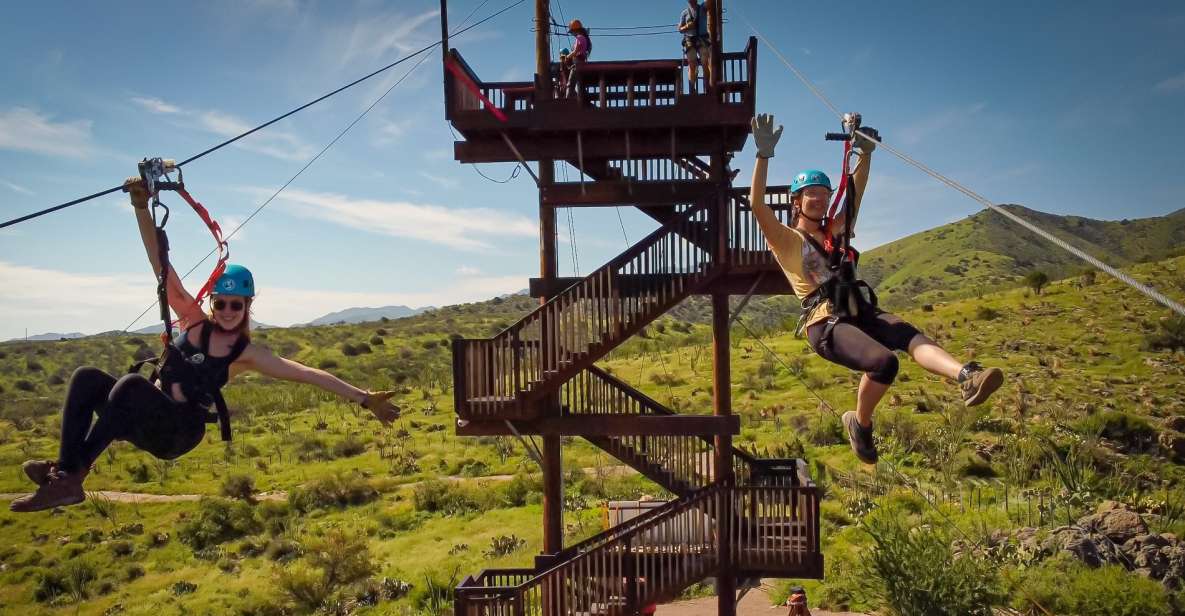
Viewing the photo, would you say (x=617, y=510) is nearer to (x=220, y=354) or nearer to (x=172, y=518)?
(x=220, y=354)

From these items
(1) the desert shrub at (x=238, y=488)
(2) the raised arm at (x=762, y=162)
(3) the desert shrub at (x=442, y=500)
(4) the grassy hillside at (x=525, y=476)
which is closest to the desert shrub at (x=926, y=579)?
(4) the grassy hillside at (x=525, y=476)

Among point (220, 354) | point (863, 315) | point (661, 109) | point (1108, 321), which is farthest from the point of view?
point (1108, 321)

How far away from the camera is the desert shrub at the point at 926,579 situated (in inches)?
614

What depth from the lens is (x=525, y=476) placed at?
3028 cm

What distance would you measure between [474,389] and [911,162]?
7.11 m

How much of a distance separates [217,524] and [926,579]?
78.1 ft

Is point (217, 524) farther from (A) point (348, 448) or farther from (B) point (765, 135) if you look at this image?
(B) point (765, 135)

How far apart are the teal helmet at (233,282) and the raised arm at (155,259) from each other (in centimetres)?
22

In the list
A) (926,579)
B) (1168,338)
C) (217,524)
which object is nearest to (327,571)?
(217,524)

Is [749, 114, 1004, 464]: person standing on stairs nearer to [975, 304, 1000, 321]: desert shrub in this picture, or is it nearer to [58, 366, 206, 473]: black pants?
[58, 366, 206, 473]: black pants

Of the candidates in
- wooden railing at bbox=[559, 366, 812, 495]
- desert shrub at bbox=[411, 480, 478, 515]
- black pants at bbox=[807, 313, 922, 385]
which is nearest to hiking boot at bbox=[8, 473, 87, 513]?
black pants at bbox=[807, 313, 922, 385]

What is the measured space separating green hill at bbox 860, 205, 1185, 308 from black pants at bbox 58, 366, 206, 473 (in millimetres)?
101614

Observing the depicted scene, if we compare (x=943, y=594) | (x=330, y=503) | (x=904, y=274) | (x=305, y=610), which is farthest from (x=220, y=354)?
(x=904, y=274)

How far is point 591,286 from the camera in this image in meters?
10.7
